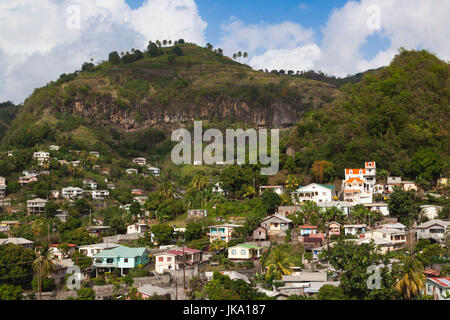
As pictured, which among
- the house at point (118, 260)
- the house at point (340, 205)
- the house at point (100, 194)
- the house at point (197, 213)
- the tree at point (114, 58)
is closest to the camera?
the house at point (118, 260)

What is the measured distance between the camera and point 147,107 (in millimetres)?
114000

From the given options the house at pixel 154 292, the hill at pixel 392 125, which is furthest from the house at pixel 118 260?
the hill at pixel 392 125

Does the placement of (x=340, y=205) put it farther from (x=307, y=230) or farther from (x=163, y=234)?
(x=163, y=234)

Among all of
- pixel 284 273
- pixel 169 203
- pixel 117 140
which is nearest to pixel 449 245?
pixel 284 273

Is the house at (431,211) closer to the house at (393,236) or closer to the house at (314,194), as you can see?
the house at (393,236)

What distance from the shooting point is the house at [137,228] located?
46.2 m

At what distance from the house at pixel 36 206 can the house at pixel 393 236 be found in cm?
3733

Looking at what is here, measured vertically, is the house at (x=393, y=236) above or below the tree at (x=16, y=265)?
above

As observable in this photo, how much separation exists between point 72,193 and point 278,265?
4064cm

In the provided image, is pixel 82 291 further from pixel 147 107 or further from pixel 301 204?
pixel 147 107

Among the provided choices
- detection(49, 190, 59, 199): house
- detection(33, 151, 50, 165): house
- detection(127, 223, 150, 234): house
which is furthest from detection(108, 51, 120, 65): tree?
detection(127, 223, 150, 234): house

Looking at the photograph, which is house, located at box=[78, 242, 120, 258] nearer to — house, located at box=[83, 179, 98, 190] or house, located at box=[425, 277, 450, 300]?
house, located at box=[425, 277, 450, 300]

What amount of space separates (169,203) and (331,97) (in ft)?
239

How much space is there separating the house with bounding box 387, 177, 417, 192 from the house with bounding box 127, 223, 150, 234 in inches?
889
